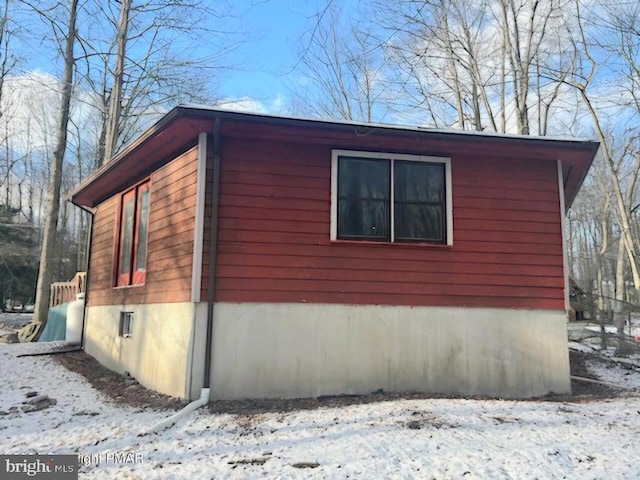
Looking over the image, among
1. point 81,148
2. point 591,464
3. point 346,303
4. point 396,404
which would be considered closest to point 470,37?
point 346,303

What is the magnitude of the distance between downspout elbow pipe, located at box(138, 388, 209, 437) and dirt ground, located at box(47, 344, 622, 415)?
12 cm

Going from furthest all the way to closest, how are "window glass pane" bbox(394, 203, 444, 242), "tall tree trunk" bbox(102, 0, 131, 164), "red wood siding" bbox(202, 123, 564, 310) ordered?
"tall tree trunk" bbox(102, 0, 131, 164) < "window glass pane" bbox(394, 203, 444, 242) < "red wood siding" bbox(202, 123, 564, 310)

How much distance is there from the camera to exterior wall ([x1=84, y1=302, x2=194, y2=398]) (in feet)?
20.9

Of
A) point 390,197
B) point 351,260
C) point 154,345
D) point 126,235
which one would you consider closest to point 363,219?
point 390,197

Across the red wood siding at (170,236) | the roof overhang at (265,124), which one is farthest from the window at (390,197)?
A: the red wood siding at (170,236)

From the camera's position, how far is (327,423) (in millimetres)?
5016

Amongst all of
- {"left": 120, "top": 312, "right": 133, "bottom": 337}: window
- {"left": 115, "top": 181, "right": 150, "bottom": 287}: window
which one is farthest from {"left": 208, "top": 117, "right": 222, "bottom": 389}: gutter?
{"left": 120, "top": 312, "right": 133, "bottom": 337}: window

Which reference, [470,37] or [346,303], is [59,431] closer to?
[346,303]

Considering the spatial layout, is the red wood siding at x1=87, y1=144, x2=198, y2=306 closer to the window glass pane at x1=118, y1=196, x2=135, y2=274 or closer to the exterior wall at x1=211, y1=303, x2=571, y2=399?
the window glass pane at x1=118, y1=196, x2=135, y2=274

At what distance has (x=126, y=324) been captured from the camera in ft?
27.6
